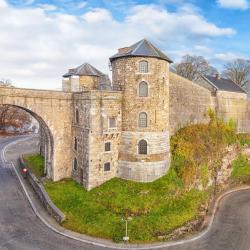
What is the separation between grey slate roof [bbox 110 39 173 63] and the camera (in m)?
24.9

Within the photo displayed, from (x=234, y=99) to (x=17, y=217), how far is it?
31.7 metres

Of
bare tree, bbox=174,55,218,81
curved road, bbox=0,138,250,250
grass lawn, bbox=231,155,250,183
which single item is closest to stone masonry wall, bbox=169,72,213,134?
grass lawn, bbox=231,155,250,183

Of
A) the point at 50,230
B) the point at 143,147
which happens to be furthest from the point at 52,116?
the point at 50,230

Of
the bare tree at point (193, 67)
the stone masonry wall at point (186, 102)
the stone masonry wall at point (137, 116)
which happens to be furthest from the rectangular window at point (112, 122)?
the bare tree at point (193, 67)

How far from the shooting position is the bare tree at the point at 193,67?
52500 millimetres

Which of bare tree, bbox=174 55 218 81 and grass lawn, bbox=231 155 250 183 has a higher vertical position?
bare tree, bbox=174 55 218 81

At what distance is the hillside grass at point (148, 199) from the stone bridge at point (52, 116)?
1.76 metres

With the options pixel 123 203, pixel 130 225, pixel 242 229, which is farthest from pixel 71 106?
pixel 242 229

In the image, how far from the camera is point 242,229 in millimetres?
22047

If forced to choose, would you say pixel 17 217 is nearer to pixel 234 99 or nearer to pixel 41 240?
pixel 41 240

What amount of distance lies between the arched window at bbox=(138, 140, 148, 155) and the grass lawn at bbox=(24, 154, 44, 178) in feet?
36.5

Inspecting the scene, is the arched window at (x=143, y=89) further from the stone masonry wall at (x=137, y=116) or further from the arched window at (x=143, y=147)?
the arched window at (x=143, y=147)

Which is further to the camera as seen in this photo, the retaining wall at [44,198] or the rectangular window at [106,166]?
the rectangular window at [106,166]

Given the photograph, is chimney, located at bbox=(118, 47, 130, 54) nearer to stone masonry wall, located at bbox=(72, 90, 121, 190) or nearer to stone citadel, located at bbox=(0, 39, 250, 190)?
stone citadel, located at bbox=(0, 39, 250, 190)
